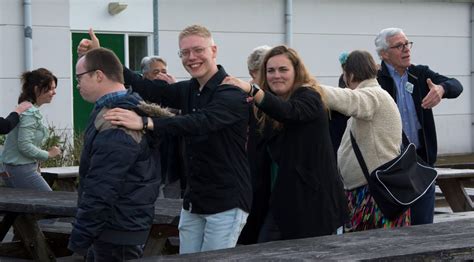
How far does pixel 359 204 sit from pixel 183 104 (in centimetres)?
149

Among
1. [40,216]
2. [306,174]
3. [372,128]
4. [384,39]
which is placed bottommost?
[40,216]

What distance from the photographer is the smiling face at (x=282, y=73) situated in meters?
5.79

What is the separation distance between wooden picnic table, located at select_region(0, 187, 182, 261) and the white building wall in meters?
6.67

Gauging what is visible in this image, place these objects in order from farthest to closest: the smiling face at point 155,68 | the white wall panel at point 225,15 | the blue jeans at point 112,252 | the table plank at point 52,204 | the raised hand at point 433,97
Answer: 1. the white wall panel at point 225,15
2. the smiling face at point 155,68
3. the table plank at point 52,204
4. the raised hand at point 433,97
5. the blue jeans at point 112,252

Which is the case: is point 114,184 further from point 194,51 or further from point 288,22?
point 288,22

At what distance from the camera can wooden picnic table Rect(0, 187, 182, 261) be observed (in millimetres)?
7605

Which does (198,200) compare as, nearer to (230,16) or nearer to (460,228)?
(460,228)

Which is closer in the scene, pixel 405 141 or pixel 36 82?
pixel 405 141

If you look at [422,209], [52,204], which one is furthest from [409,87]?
[52,204]

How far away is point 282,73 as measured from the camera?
19.0 feet

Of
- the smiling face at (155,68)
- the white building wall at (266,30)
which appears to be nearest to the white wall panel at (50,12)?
the white building wall at (266,30)

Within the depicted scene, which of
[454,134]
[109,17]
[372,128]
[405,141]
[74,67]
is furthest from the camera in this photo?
[454,134]

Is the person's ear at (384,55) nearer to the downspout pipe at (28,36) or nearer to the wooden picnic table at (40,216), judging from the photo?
the wooden picnic table at (40,216)

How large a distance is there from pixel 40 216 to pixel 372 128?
344cm
